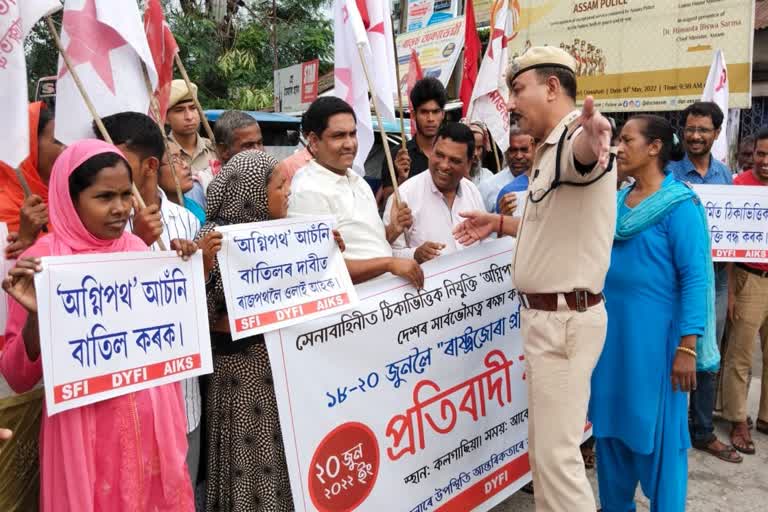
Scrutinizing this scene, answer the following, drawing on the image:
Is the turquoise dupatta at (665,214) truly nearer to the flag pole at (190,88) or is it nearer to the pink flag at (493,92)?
the pink flag at (493,92)

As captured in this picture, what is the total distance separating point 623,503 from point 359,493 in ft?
4.34

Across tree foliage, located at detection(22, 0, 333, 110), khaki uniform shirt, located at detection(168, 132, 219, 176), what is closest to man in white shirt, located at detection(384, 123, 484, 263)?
khaki uniform shirt, located at detection(168, 132, 219, 176)

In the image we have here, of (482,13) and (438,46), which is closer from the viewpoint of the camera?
(438,46)

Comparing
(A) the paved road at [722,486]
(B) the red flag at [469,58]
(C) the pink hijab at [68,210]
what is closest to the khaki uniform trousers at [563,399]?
(A) the paved road at [722,486]

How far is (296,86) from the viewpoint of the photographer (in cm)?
1327

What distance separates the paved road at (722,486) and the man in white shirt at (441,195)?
4.81ft

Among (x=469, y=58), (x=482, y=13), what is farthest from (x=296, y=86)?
(x=469, y=58)

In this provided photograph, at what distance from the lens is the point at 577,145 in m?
2.01

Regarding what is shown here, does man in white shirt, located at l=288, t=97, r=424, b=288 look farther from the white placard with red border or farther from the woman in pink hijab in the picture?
the white placard with red border

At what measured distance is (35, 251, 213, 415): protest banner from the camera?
1.71m

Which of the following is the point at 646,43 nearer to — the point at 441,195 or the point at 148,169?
the point at 441,195

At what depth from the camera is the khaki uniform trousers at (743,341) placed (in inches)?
156

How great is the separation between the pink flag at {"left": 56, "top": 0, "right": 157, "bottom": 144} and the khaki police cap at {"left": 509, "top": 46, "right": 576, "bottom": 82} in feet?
4.57

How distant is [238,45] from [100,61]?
14.3 meters
